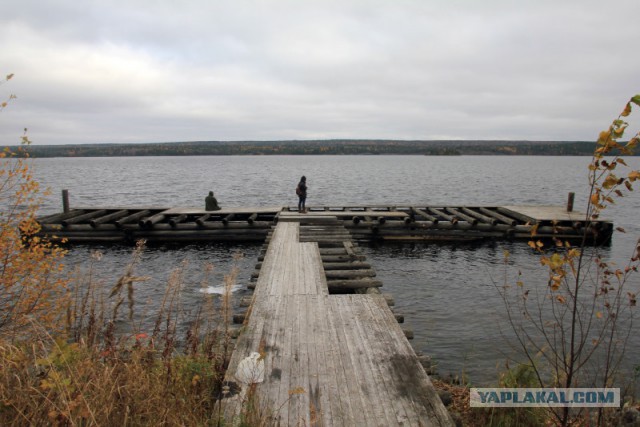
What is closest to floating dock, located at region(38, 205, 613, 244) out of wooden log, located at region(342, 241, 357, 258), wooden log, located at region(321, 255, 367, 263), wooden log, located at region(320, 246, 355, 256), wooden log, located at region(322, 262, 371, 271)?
wooden log, located at region(342, 241, 357, 258)

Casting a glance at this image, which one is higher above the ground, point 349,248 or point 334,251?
point 349,248

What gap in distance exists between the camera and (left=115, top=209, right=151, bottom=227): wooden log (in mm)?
21178

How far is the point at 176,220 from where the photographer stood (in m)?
21.9

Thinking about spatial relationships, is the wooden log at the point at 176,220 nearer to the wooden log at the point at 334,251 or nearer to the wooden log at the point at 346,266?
the wooden log at the point at 334,251

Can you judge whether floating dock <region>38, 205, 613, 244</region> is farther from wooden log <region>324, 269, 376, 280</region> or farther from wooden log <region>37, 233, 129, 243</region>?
wooden log <region>324, 269, 376, 280</region>

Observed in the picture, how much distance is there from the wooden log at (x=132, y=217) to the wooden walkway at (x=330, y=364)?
14.8 metres

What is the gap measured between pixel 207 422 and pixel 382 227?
1756cm

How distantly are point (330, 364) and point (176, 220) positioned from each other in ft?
58.5

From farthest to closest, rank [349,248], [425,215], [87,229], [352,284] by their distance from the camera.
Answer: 1. [425,215]
2. [87,229]
3. [349,248]
4. [352,284]

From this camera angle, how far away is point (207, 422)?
4.27 metres

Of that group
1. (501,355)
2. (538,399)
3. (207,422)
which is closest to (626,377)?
(501,355)

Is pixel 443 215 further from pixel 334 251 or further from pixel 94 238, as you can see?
pixel 94 238

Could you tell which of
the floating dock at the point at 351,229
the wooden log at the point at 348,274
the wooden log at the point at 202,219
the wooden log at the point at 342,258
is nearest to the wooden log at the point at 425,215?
the floating dock at the point at 351,229

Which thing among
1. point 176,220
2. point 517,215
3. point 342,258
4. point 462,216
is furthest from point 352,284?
point 517,215
